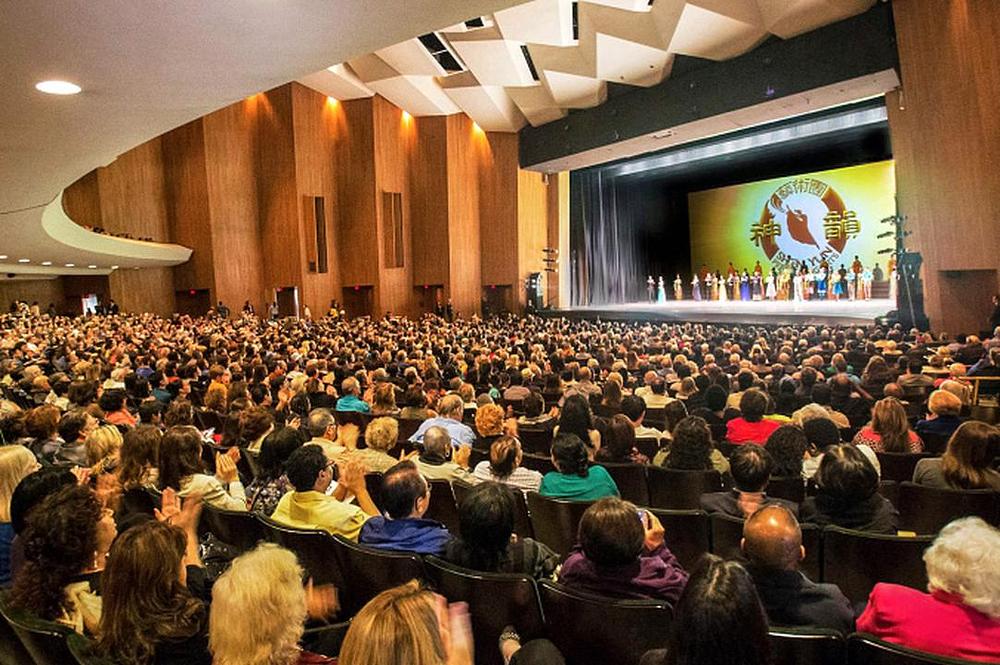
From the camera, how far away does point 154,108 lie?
4.69 meters

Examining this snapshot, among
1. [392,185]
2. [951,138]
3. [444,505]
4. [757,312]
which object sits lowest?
[444,505]

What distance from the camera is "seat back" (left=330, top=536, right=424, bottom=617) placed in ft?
7.95

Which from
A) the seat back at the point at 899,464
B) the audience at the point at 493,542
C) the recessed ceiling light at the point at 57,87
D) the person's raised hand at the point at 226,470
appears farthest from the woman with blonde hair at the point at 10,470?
the seat back at the point at 899,464

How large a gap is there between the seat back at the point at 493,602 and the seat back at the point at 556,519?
1.02 meters

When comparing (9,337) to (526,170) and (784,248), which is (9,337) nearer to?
(526,170)

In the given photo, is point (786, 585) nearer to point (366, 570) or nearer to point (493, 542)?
point (493, 542)

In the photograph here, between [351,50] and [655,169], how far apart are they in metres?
21.1

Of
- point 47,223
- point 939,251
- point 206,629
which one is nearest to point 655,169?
point 939,251

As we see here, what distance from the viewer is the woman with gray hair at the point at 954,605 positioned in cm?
186

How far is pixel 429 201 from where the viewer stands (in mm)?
25625

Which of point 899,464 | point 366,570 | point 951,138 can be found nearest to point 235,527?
point 366,570

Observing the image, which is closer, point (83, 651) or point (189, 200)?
point (83, 651)

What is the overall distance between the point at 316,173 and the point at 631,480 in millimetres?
23034

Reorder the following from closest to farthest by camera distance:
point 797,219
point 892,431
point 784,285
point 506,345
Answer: point 892,431
point 506,345
point 797,219
point 784,285
